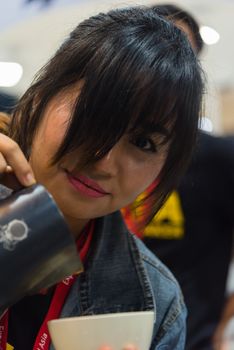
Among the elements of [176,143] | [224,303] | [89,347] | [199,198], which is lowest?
[224,303]

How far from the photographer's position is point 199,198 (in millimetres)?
1294

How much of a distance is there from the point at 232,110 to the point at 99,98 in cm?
276

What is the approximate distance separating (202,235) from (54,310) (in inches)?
26.2

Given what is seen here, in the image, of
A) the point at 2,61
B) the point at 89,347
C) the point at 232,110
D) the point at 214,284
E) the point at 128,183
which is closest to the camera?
the point at 89,347

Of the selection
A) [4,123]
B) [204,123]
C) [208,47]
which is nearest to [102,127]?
[4,123]

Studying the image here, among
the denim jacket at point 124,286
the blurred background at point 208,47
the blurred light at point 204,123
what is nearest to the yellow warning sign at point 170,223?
the blurred light at point 204,123

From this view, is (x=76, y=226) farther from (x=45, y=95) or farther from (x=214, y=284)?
(x=214, y=284)

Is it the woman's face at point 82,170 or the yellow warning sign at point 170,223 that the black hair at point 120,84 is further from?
the yellow warning sign at point 170,223

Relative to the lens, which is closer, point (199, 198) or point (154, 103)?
point (154, 103)

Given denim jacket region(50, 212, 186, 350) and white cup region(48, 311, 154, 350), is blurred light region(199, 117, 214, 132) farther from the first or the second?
white cup region(48, 311, 154, 350)

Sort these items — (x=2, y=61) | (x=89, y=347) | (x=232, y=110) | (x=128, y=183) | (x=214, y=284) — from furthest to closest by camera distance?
(x=232, y=110) → (x=2, y=61) → (x=214, y=284) → (x=128, y=183) → (x=89, y=347)

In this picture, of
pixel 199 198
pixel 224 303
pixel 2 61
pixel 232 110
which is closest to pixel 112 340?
pixel 199 198

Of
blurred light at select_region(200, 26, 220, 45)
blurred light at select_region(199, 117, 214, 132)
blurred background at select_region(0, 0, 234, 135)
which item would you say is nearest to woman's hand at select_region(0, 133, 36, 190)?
blurred light at select_region(199, 117, 214, 132)

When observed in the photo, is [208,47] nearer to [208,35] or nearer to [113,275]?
[208,35]
